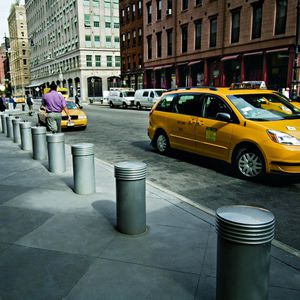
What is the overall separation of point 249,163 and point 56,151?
4021mm

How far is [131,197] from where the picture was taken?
4023 mm

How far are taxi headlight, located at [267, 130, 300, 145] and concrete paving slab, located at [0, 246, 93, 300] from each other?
4139 millimetres

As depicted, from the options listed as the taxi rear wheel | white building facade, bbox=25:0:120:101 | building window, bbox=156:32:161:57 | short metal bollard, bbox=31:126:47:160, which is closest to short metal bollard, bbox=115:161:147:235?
short metal bollard, bbox=31:126:47:160

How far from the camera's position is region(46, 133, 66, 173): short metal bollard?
285 inches

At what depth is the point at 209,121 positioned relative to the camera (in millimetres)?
7547

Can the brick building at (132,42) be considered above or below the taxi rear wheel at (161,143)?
above

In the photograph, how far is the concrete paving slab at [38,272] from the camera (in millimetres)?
2957

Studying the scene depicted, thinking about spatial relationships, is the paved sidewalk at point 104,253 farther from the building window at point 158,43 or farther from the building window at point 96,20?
the building window at point 96,20

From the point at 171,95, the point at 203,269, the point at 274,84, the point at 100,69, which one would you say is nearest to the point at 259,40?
the point at 274,84

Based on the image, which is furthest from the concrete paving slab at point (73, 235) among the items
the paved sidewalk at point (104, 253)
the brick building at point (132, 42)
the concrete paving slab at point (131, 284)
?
the brick building at point (132, 42)

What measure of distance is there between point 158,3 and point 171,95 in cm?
3414

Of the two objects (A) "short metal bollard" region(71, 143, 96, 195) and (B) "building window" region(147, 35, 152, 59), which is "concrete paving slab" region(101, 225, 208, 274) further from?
(B) "building window" region(147, 35, 152, 59)

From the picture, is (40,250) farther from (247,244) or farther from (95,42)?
(95,42)

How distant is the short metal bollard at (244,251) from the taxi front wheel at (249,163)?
4.11m
